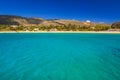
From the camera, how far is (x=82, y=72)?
1051cm

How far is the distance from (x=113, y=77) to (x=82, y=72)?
214cm

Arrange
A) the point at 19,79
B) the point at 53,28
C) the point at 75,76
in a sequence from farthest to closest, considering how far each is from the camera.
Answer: the point at 53,28, the point at 75,76, the point at 19,79

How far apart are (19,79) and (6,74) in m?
1.51

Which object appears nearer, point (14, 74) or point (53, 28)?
point (14, 74)

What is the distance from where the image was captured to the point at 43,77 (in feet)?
30.7

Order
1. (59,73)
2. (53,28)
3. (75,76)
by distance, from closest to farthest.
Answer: (75,76), (59,73), (53,28)

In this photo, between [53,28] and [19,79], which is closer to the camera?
[19,79]

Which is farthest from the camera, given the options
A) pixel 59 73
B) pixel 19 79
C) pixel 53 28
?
pixel 53 28

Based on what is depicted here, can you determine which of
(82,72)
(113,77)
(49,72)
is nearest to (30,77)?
(49,72)

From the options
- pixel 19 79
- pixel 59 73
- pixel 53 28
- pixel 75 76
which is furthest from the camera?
pixel 53 28

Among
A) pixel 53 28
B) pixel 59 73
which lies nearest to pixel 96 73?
pixel 59 73

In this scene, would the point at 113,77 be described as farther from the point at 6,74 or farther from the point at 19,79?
the point at 6,74

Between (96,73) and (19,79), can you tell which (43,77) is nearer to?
(19,79)

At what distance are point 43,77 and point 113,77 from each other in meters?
4.24
